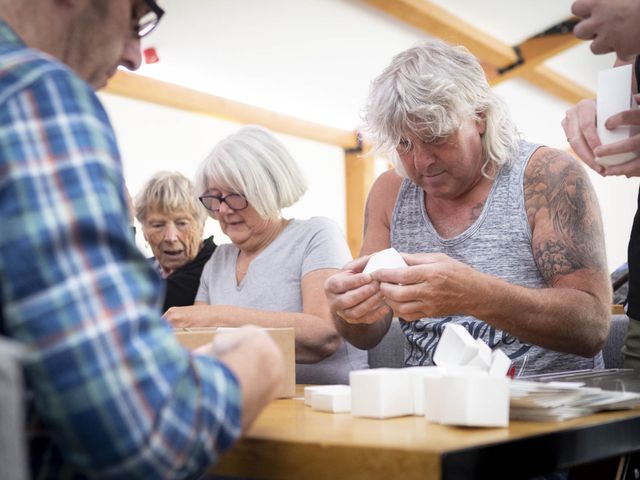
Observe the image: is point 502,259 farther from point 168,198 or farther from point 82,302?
point 168,198

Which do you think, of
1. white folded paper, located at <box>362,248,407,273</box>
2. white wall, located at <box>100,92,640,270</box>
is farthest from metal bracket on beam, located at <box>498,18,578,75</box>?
white folded paper, located at <box>362,248,407,273</box>

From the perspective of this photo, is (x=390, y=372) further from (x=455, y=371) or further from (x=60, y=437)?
(x=60, y=437)

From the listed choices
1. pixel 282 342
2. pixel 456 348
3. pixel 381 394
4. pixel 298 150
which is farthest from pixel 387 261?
pixel 298 150

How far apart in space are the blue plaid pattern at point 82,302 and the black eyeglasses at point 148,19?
28cm

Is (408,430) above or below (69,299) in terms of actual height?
below

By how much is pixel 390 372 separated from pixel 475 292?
0.50 meters

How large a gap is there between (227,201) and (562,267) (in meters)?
1.21

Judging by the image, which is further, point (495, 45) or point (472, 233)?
point (495, 45)

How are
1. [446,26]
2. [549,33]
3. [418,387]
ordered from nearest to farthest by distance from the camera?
[418,387], [446,26], [549,33]

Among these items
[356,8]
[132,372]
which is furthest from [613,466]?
[356,8]

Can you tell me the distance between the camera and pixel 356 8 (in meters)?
7.54

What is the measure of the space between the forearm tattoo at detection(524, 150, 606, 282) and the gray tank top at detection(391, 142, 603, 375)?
35 mm

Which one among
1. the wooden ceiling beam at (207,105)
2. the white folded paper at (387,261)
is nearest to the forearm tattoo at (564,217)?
the white folded paper at (387,261)

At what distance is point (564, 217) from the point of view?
5.98ft
